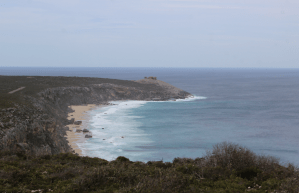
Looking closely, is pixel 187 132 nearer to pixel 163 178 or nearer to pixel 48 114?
pixel 48 114

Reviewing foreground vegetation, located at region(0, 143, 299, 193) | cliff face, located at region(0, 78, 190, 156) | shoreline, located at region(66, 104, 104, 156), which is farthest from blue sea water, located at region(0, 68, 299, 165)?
foreground vegetation, located at region(0, 143, 299, 193)

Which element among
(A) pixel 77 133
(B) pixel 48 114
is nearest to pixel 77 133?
(A) pixel 77 133

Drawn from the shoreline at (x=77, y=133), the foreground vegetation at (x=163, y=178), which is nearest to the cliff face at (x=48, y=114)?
the shoreline at (x=77, y=133)

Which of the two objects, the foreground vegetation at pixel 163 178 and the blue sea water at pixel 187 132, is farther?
the blue sea water at pixel 187 132

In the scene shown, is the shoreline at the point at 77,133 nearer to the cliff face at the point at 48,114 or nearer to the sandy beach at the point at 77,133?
the sandy beach at the point at 77,133

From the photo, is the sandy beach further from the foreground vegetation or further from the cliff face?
the foreground vegetation

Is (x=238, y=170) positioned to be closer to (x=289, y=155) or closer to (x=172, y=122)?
(x=289, y=155)

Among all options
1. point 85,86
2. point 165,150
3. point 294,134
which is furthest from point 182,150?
point 85,86
